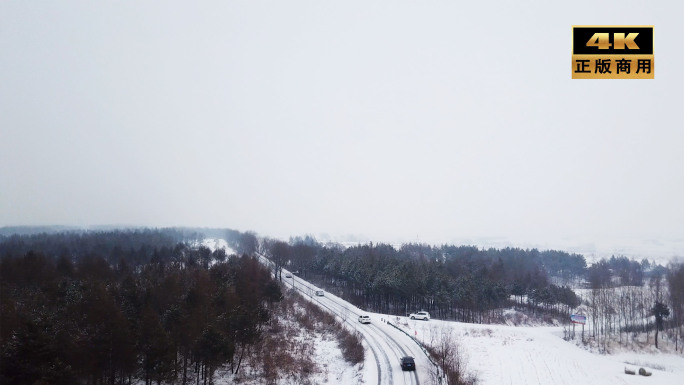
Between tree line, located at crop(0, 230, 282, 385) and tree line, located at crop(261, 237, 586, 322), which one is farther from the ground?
tree line, located at crop(0, 230, 282, 385)

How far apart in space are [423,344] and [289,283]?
203 ft

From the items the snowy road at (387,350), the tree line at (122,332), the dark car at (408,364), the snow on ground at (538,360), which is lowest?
the snow on ground at (538,360)

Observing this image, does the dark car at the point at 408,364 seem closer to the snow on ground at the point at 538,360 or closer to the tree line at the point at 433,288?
the snow on ground at the point at 538,360

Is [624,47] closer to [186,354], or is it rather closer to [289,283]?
[186,354]

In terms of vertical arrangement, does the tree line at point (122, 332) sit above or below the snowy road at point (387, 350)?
above

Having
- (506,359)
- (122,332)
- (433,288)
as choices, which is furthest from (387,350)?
(433,288)

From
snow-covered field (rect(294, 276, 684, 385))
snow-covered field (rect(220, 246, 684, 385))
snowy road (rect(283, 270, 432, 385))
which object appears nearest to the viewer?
snowy road (rect(283, 270, 432, 385))

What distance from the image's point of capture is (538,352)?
51312mm

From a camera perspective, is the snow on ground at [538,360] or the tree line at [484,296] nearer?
the snow on ground at [538,360]

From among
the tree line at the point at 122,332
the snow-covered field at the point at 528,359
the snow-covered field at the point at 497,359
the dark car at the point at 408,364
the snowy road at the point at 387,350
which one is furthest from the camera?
the snow-covered field at the point at 528,359

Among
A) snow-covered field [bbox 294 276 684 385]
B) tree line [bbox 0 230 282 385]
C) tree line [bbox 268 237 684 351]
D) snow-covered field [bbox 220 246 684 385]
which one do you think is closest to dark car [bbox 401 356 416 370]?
snow-covered field [bbox 220 246 684 385]

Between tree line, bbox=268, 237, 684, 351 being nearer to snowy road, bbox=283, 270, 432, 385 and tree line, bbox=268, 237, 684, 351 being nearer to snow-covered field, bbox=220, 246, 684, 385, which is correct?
snow-covered field, bbox=220, 246, 684, 385

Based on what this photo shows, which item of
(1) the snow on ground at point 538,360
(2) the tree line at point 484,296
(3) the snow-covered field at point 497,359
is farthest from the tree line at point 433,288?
(3) the snow-covered field at point 497,359

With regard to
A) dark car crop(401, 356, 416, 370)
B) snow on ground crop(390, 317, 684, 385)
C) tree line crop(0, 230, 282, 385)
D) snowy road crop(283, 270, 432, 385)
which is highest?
tree line crop(0, 230, 282, 385)
